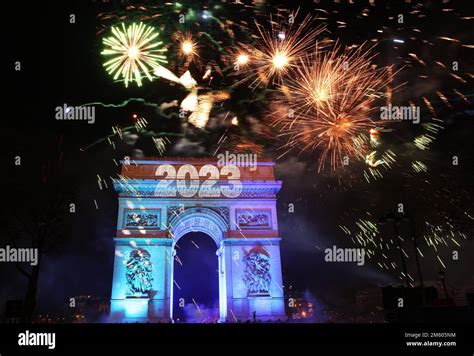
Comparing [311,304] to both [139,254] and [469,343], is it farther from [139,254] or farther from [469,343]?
[469,343]

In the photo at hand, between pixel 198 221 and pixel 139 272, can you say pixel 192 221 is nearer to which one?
pixel 198 221

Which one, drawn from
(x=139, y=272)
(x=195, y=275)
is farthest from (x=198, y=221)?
(x=195, y=275)

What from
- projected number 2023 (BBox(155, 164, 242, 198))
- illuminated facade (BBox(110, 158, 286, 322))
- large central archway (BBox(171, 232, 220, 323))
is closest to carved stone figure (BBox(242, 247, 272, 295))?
illuminated facade (BBox(110, 158, 286, 322))

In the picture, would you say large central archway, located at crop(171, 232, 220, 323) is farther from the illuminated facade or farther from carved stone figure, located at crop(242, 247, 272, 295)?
carved stone figure, located at crop(242, 247, 272, 295)

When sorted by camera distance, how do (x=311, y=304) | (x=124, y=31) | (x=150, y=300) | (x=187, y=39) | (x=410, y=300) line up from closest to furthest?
(x=410, y=300) < (x=124, y=31) < (x=187, y=39) < (x=150, y=300) < (x=311, y=304)

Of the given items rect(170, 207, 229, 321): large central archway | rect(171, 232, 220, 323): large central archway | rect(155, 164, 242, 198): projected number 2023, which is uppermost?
rect(155, 164, 242, 198): projected number 2023

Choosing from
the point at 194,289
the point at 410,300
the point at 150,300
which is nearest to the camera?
the point at 410,300

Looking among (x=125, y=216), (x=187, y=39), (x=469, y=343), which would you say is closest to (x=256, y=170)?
(x=125, y=216)

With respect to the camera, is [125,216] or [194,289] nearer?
[125,216]

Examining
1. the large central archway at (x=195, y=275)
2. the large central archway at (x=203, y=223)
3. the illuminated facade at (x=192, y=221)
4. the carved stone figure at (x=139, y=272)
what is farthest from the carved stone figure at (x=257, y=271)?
the large central archway at (x=195, y=275)
